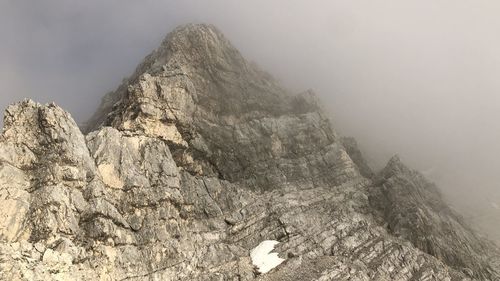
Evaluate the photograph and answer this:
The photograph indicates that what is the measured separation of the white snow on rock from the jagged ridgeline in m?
0.20

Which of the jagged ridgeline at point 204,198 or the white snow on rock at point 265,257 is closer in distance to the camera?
the jagged ridgeline at point 204,198

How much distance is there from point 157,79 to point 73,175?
25449mm

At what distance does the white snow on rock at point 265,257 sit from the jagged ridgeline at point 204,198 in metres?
0.20

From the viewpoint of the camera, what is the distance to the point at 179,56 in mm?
85188

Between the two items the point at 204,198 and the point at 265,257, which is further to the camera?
the point at 204,198

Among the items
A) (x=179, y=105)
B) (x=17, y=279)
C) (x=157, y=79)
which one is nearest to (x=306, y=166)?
(x=179, y=105)

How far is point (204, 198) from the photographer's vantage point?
65.1 m

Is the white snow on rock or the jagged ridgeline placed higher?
the jagged ridgeline

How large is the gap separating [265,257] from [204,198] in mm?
13221

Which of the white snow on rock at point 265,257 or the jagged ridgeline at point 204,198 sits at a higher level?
the jagged ridgeline at point 204,198

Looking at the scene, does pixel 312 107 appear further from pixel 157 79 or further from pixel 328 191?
pixel 157 79

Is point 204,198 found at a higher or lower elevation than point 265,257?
higher

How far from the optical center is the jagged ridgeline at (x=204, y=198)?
50.1 meters

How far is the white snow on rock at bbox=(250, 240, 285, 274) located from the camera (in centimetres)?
5616
